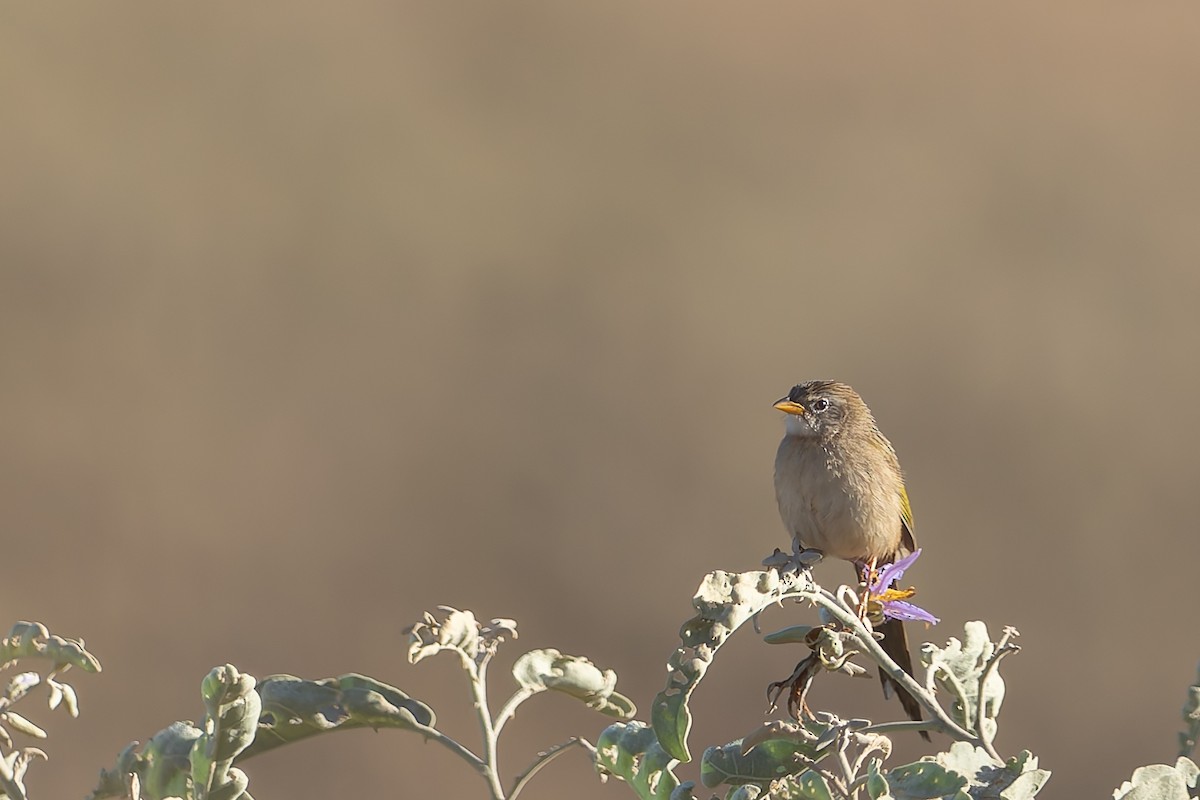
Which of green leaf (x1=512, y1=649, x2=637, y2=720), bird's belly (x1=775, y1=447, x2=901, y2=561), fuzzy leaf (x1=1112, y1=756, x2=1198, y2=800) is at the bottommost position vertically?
fuzzy leaf (x1=1112, y1=756, x2=1198, y2=800)

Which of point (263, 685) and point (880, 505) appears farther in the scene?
point (880, 505)

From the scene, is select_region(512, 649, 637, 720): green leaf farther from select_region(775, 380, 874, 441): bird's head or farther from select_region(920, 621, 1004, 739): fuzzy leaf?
select_region(775, 380, 874, 441): bird's head

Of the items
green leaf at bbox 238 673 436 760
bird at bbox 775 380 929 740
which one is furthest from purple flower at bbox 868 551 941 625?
green leaf at bbox 238 673 436 760

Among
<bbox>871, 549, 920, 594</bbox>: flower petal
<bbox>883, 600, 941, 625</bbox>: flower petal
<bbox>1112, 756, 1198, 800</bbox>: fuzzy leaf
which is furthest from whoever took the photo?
<bbox>871, 549, 920, 594</bbox>: flower petal

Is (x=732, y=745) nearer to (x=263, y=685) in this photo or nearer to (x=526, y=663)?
(x=526, y=663)

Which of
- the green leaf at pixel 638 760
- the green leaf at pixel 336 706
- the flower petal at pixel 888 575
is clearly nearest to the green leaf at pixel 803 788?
the green leaf at pixel 638 760

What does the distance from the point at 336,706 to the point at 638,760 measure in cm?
46

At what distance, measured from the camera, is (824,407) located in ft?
15.7

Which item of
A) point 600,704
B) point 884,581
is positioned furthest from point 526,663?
point 884,581

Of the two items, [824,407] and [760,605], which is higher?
[824,407]

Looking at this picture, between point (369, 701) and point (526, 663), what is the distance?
0.77 ft

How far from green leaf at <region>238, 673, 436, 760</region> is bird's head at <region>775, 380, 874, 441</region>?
8.93 feet

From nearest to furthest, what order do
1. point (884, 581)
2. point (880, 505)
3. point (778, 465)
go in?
point (884, 581) → point (880, 505) → point (778, 465)

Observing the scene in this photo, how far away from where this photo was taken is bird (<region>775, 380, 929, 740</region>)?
407 centimetres
